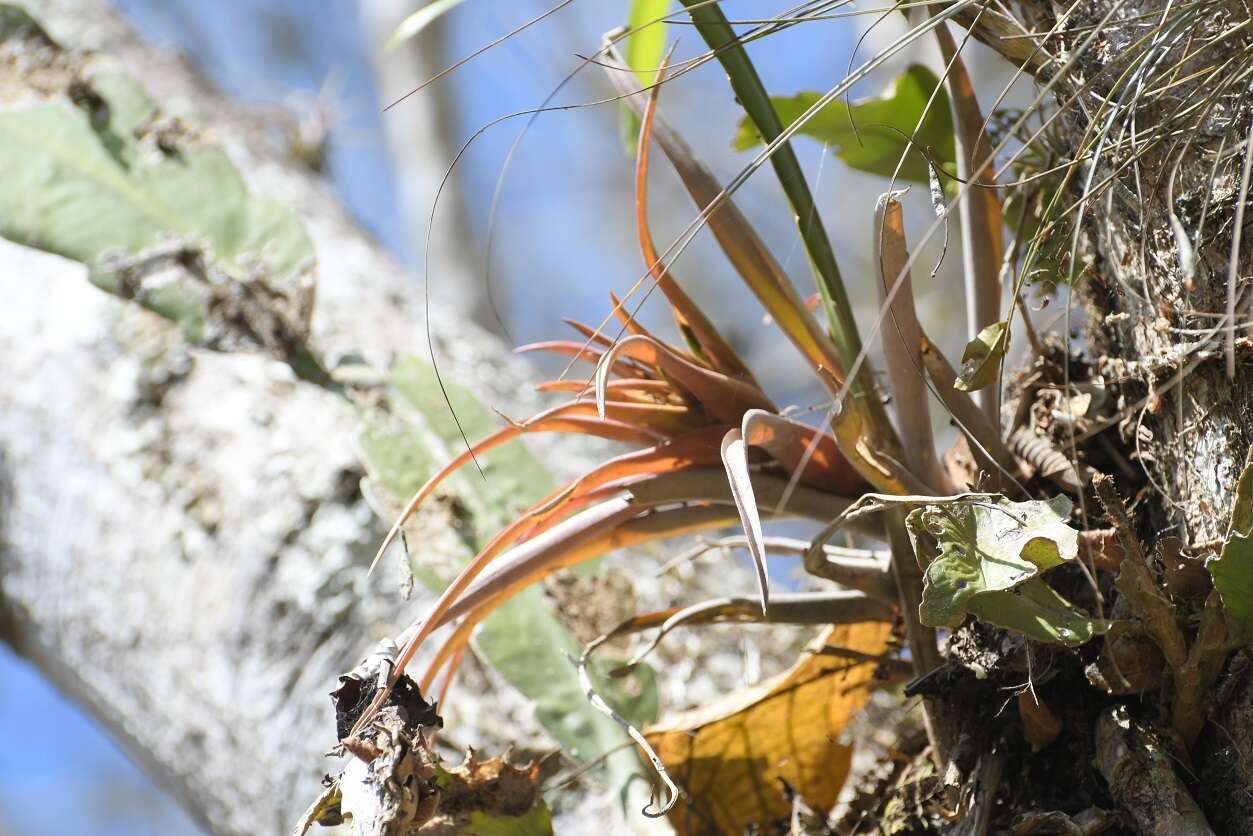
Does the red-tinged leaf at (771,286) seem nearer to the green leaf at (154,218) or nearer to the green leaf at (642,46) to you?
the green leaf at (642,46)

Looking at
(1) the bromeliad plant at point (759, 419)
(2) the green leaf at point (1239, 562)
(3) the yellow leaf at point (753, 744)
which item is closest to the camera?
(2) the green leaf at point (1239, 562)

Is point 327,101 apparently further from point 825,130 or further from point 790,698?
point 790,698

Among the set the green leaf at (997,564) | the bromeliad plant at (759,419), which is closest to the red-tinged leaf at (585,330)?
the bromeliad plant at (759,419)

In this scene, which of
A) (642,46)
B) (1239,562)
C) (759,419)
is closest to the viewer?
(1239,562)

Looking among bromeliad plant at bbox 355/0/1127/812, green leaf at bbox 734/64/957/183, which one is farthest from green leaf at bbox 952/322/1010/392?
green leaf at bbox 734/64/957/183

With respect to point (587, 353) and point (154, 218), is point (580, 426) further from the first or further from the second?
point (154, 218)

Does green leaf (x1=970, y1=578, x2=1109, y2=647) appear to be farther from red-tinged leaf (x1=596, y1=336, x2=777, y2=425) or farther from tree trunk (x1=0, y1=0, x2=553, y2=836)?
tree trunk (x1=0, y1=0, x2=553, y2=836)

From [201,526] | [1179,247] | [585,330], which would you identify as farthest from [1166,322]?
[201,526]
